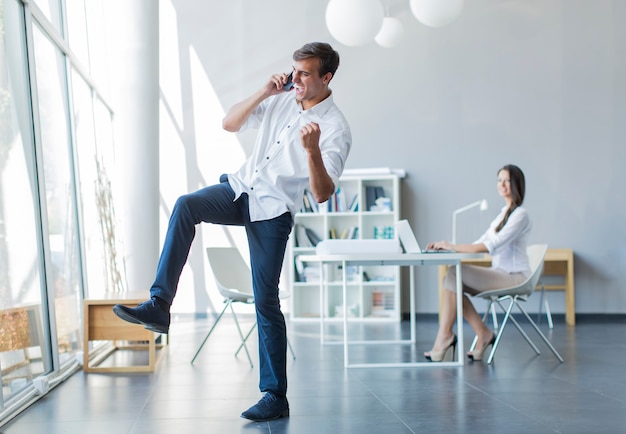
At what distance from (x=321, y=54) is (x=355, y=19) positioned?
2726 mm

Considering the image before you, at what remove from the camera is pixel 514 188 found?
5.27 m

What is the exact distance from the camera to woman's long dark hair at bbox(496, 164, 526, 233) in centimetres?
524

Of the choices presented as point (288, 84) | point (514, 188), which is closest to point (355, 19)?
point (514, 188)

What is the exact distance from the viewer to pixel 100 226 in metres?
6.30

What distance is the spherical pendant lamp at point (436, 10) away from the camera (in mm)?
5664

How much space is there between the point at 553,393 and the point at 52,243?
3.20 meters

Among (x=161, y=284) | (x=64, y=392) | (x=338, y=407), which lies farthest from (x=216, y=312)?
(x=161, y=284)

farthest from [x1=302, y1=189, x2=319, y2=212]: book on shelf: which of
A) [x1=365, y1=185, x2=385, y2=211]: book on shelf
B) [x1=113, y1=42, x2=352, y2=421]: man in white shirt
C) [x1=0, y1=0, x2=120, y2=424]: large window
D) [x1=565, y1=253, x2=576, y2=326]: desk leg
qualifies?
[x1=113, y1=42, x2=352, y2=421]: man in white shirt

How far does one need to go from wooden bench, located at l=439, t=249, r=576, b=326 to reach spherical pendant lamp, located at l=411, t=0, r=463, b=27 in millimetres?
2876

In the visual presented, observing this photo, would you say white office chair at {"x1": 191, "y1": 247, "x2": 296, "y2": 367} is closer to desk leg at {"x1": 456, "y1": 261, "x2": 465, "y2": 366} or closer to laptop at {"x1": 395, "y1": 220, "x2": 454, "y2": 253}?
laptop at {"x1": 395, "y1": 220, "x2": 454, "y2": 253}

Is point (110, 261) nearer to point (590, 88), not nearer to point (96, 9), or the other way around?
point (96, 9)

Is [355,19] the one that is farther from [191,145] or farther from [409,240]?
[191,145]

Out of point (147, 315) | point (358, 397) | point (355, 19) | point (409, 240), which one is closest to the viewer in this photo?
point (147, 315)

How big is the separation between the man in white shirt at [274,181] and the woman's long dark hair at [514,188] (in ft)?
7.78
